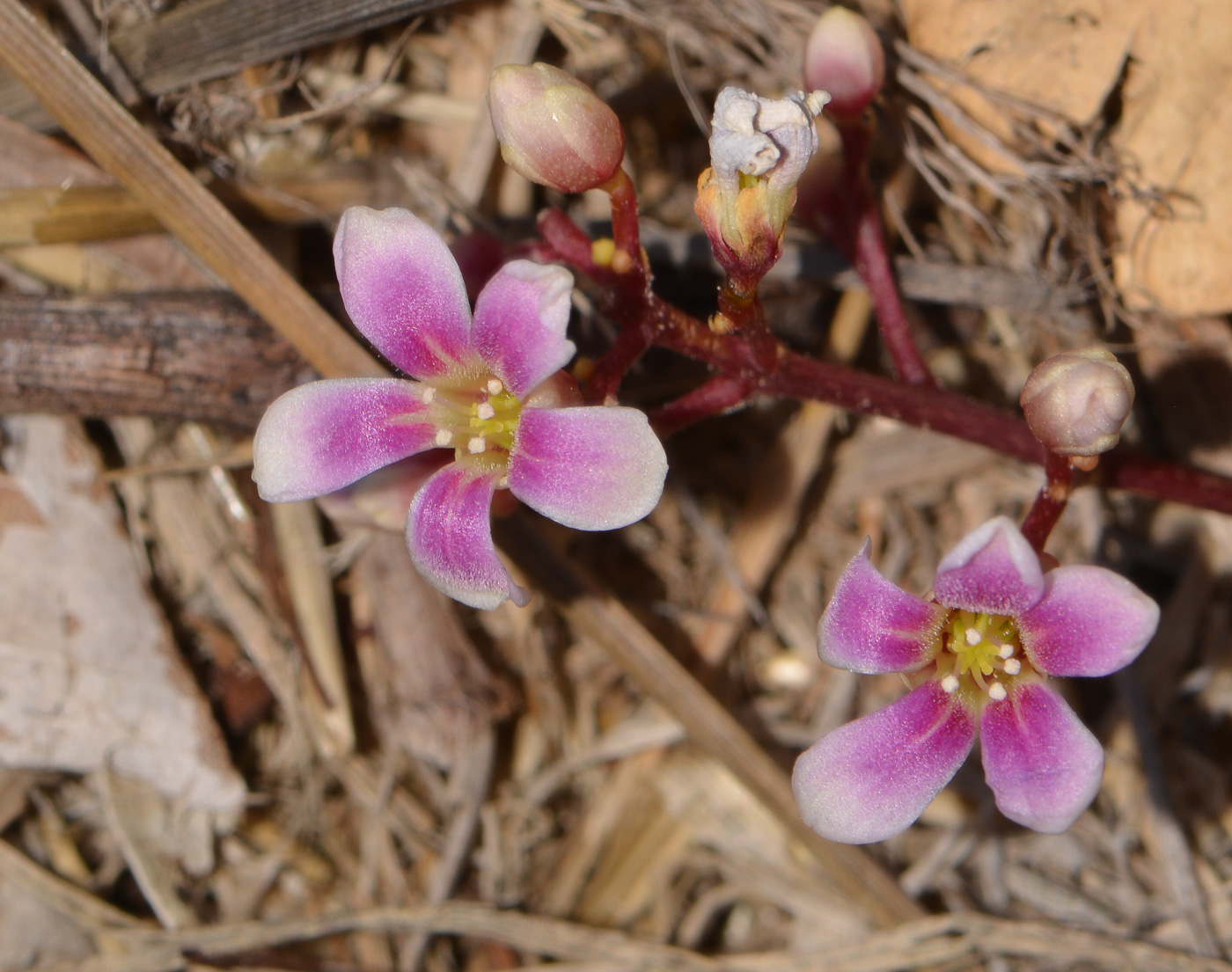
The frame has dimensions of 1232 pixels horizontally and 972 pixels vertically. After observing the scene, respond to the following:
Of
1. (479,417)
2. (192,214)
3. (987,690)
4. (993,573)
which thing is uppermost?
(192,214)

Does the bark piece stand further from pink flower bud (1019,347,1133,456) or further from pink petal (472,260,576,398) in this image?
pink flower bud (1019,347,1133,456)

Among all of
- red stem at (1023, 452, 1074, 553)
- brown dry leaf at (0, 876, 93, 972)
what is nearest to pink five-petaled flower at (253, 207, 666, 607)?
red stem at (1023, 452, 1074, 553)

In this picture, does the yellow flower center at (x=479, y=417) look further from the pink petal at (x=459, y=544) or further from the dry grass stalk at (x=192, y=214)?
the dry grass stalk at (x=192, y=214)

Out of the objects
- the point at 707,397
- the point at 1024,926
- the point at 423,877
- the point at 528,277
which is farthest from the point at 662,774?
the point at 528,277

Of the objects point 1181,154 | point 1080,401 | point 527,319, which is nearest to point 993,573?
point 1080,401

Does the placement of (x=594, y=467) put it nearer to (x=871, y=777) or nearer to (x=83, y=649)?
(x=871, y=777)

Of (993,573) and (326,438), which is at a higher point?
(326,438)

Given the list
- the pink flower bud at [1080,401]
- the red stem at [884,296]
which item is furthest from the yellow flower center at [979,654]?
the red stem at [884,296]
